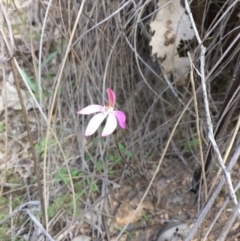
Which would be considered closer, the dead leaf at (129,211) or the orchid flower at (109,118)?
the orchid flower at (109,118)

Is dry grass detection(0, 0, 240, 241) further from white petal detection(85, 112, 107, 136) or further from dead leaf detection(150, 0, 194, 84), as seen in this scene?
white petal detection(85, 112, 107, 136)

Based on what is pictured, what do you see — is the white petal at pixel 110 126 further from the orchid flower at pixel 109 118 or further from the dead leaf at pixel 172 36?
the dead leaf at pixel 172 36

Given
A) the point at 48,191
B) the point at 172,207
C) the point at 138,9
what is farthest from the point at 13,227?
the point at 138,9

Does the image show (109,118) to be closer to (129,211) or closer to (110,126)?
(110,126)

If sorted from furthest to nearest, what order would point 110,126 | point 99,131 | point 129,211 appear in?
point 99,131, point 129,211, point 110,126

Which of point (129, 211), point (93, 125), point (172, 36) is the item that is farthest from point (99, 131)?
point (93, 125)

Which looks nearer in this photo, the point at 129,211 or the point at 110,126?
the point at 110,126

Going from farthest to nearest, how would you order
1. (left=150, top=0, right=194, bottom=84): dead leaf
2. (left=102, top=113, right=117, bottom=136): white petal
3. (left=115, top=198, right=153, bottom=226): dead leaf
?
1. (left=115, top=198, right=153, bottom=226): dead leaf
2. (left=150, top=0, right=194, bottom=84): dead leaf
3. (left=102, top=113, right=117, bottom=136): white petal

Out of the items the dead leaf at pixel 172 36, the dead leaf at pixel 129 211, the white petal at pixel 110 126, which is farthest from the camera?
the dead leaf at pixel 129 211

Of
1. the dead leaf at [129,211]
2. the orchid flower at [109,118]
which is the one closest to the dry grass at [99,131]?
the dead leaf at [129,211]

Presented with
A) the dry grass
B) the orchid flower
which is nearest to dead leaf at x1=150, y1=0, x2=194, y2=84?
the dry grass

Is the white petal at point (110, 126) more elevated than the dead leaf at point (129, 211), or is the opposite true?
the white petal at point (110, 126)
